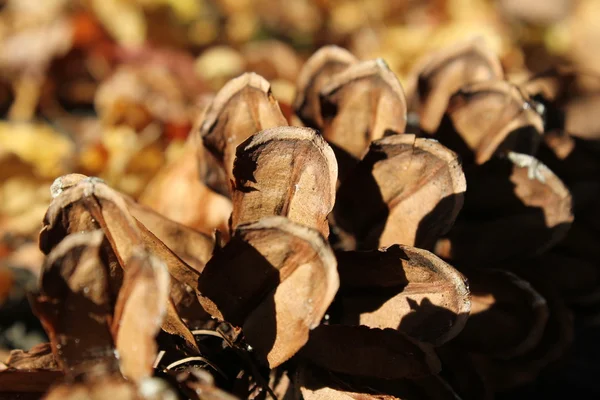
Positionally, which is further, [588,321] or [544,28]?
[544,28]

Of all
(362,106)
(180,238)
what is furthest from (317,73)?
(180,238)

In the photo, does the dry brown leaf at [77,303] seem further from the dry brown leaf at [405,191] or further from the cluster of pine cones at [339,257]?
the dry brown leaf at [405,191]

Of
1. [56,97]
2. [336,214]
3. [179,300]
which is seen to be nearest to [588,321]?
[336,214]

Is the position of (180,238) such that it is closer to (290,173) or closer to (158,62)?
(290,173)

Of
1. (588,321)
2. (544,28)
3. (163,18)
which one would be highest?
(163,18)

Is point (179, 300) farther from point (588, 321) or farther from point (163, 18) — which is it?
point (163, 18)

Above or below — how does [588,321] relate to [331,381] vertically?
below
